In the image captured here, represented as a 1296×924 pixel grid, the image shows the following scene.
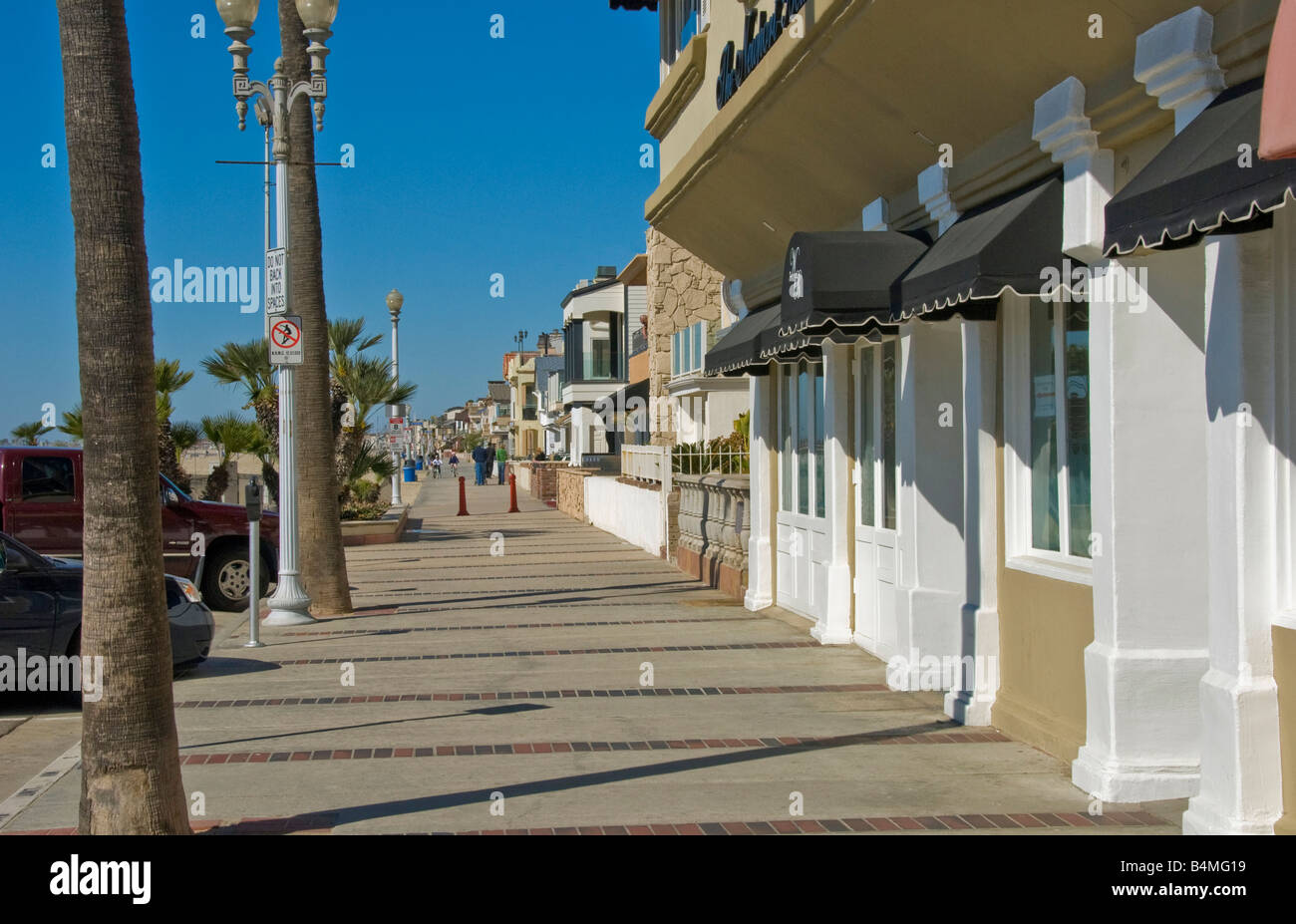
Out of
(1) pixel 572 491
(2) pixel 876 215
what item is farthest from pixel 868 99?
(1) pixel 572 491

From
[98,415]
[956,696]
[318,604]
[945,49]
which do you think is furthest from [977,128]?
[318,604]

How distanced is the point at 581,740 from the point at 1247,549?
416cm

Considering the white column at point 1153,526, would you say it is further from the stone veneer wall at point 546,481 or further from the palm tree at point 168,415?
the stone veneer wall at point 546,481

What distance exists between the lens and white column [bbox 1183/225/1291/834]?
557 centimetres

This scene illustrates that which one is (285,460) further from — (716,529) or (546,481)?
(546,481)

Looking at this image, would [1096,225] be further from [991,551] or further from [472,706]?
[472,706]

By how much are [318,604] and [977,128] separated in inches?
363

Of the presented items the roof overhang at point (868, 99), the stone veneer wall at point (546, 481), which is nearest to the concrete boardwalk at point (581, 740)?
the roof overhang at point (868, 99)

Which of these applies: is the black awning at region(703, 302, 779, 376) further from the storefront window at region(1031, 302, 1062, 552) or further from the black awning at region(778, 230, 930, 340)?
the storefront window at region(1031, 302, 1062, 552)

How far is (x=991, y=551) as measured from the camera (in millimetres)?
8734

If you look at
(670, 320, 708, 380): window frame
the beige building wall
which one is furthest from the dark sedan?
(670, 320, 708, 380): window frame

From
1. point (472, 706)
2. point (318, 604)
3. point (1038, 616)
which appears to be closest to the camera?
point (1038, 616)

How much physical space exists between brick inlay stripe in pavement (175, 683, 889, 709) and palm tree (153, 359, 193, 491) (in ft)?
47.2

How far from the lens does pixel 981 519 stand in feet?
28.7
